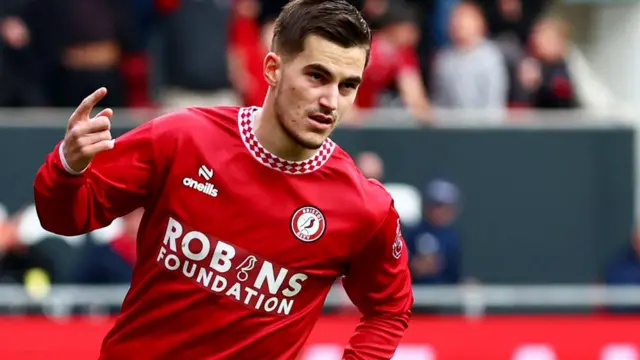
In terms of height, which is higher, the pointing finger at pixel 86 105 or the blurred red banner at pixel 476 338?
the blurred red banner at pixel 476 338

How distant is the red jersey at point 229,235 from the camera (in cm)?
501

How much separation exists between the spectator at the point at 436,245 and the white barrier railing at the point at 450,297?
0.27 meters

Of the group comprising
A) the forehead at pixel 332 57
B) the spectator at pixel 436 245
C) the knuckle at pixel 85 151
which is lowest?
the knuckle at pixel 85 151

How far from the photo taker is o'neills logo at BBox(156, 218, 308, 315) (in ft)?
→ 16.5

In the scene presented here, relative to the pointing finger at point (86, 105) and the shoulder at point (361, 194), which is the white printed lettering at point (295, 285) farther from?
the pointing finger at point (86, 105)

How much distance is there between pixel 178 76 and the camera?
12.2 metres

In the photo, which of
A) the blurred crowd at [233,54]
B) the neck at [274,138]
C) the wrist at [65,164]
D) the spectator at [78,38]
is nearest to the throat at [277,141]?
the neck at [274,138]

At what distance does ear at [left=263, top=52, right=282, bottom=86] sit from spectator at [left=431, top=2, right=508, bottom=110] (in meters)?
7.86

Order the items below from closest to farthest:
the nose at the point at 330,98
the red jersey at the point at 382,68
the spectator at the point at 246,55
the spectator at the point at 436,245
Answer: the nose at the point at 330,98 < the spectator at the point at 436,245 < the spectator at the point at 246,55 < the red jersey at the point at 382,68

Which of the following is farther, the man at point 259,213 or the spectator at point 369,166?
the spectator at point 369,166

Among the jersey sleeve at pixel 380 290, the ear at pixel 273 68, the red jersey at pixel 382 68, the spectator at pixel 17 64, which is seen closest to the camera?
the ear at pixel 273 68

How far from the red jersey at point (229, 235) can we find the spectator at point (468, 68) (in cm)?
773

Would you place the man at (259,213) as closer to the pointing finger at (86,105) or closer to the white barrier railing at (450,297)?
the pointing finger at (86,105)

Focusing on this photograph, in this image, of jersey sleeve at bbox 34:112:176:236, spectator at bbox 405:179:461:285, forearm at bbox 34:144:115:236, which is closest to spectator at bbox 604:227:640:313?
spectator at bbox 405:179:461:285
